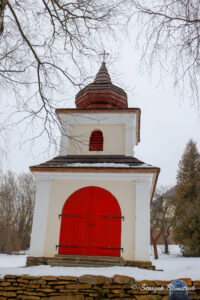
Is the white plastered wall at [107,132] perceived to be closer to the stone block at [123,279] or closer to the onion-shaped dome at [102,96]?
the onion-shaped dome at [102,96]

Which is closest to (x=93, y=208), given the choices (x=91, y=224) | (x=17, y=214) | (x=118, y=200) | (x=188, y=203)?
(x=91, y=224)

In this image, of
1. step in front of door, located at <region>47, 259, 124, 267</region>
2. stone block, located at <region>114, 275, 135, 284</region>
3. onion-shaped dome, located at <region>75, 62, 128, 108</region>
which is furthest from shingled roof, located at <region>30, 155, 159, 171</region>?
stone block, located at <region>114, 275, 135, 284</region>

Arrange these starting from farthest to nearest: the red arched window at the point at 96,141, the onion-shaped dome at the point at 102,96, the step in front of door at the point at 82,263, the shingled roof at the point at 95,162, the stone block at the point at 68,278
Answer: the onion-shaped dome at the point at 102,96 < the red arched window at the point at 96,141 < the shingled roof at the point at 95,162 < the step in front of door at the point at 82,263 < the stone block at the point at 68,278

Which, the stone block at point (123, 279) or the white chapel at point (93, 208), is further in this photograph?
the white chapel at point (93, 208)

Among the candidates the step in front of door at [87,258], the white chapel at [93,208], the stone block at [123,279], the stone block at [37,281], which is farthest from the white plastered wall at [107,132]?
the stone block at [37,281]

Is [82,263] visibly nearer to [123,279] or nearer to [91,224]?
[91,224]

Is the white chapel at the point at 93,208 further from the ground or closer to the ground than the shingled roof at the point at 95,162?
closer to the ground

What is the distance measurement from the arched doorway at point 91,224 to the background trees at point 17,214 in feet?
52.8

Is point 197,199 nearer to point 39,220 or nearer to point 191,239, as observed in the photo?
point 191,239

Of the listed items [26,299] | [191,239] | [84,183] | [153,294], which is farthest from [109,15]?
[191,239]

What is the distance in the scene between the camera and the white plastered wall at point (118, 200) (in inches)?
317

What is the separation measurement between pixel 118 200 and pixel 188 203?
17.1 m

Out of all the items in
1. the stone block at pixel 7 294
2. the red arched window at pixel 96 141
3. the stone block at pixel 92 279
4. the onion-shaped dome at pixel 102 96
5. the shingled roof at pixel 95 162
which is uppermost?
the onion-shaped dome at pixel 102 96

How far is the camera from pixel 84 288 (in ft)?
19.2
